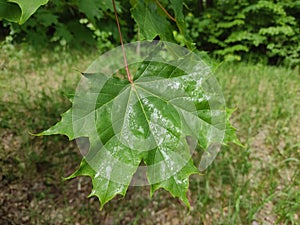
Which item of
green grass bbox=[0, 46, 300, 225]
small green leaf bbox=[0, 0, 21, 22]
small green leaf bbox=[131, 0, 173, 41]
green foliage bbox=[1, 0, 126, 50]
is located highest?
small green leaf bbox=[0, 0, 21, 22]

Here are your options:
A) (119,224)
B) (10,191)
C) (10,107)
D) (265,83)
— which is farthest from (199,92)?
(265,83)

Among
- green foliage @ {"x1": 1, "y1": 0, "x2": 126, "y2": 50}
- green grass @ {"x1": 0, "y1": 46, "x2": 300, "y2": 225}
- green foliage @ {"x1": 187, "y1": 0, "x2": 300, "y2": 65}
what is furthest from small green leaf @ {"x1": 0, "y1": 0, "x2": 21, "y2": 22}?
green foliage @ {"x1": 187, "y1": 0, "x2": 300, "y2": 65}

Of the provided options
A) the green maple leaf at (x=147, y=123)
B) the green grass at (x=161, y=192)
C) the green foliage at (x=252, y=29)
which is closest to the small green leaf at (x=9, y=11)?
the green maple leaf at (x=147, y=123)

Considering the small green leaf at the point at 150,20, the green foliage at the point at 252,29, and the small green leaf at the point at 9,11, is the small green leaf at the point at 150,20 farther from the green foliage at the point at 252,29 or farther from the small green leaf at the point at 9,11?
the green foliage at the point at 252,29

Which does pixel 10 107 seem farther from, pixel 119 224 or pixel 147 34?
pixel 147 34

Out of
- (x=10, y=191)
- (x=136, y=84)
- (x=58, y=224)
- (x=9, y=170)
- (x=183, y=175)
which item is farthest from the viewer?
(x=9, y=170)

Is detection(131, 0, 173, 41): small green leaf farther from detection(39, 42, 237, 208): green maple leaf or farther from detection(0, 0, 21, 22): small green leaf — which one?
detection(0, 0, 21, 22): small green leaf

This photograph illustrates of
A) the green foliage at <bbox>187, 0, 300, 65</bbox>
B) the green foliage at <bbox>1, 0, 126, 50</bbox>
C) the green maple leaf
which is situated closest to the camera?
the green maple leaf
